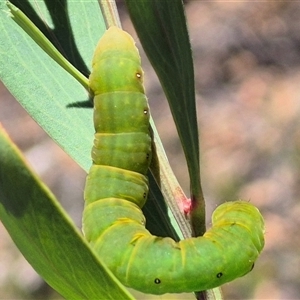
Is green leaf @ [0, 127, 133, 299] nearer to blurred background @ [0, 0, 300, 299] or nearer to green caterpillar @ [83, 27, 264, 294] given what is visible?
green caterpillar @ [83, 27, 264, 294]

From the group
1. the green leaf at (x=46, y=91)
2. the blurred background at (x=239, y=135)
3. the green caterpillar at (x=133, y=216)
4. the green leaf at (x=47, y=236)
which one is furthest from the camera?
the blurred background at (x=239, y=135)

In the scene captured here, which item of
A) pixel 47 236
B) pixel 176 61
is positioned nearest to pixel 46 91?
pixel 176 61

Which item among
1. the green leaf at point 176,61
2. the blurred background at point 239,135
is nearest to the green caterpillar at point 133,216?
the green leaf at point 176,61

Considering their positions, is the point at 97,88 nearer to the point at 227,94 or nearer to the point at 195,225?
the point at 195,225

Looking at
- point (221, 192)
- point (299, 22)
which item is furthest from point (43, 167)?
point (299, 22)

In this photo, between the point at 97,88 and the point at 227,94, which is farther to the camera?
the point at 227,94

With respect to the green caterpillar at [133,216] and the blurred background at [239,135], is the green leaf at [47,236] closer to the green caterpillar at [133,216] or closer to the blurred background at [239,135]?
the green caterpillar at [133,216]
